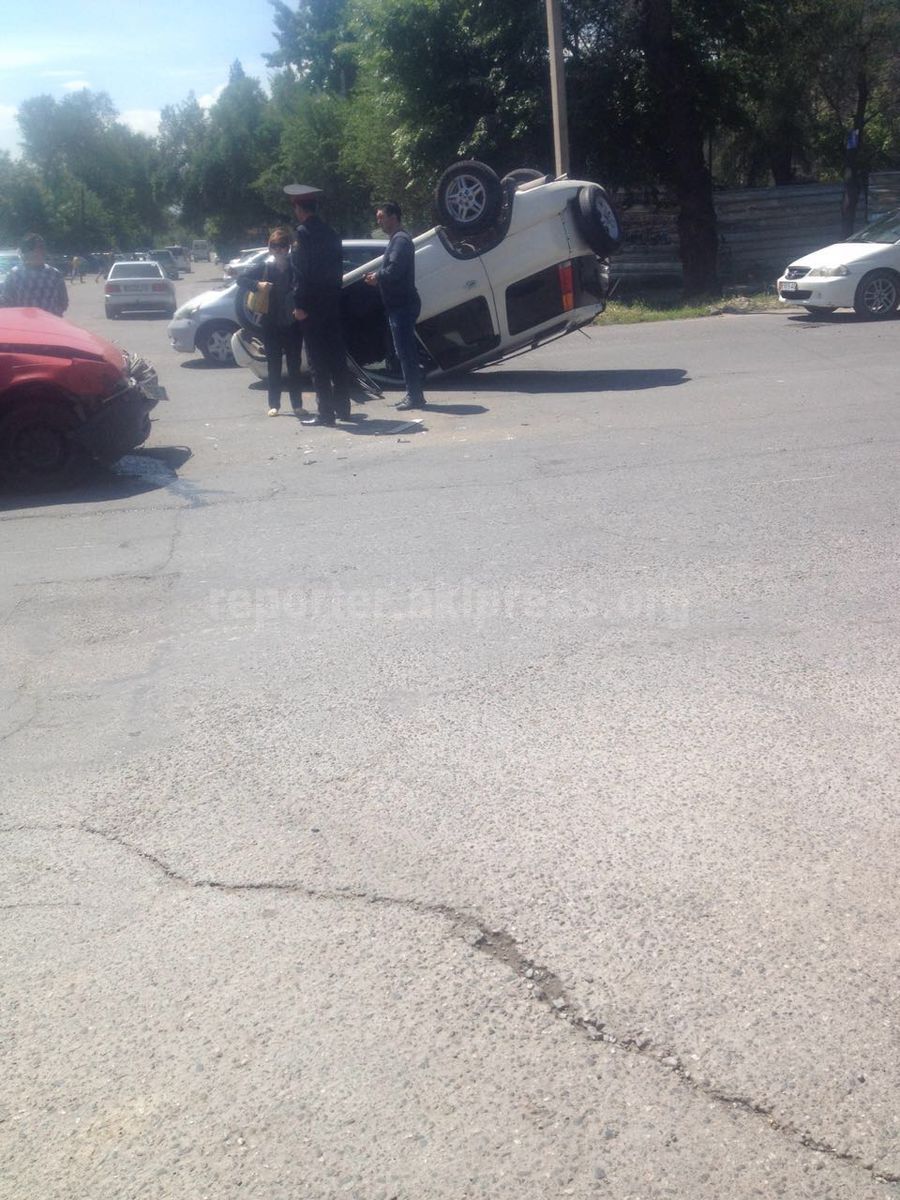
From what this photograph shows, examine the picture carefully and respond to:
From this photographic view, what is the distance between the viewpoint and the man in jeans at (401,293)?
1170 centimetres

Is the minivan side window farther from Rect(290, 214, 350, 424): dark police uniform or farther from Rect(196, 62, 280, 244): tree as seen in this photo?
Rect(196, 62, 280, 244): tree

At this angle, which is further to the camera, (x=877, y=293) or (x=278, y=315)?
(x=877, y=293)

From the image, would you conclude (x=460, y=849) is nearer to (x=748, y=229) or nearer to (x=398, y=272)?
(x=398, y=272)

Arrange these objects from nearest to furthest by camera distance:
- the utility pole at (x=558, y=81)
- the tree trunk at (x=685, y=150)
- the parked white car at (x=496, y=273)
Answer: the parked white car at (x=496, y=273), the utility pole at (x=558, y=81), the tree trunk at (x=685, y=150)

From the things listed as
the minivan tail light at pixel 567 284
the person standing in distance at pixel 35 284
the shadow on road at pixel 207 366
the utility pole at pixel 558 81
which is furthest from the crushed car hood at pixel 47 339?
the utility pole at pixel 558 81

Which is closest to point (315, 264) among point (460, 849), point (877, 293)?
point (460, 849)

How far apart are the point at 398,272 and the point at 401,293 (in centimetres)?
20

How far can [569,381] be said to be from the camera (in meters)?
13.5

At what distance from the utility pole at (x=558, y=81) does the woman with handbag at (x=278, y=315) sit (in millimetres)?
9895

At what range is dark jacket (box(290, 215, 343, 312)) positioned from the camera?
436 inches

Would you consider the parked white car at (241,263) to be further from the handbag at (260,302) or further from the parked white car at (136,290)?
the handbag at (260,302)

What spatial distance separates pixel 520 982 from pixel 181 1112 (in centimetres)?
93

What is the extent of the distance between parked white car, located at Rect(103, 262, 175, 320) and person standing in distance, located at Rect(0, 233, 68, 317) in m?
22.4

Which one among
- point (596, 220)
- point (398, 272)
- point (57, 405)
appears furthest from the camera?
point (596, 220)
